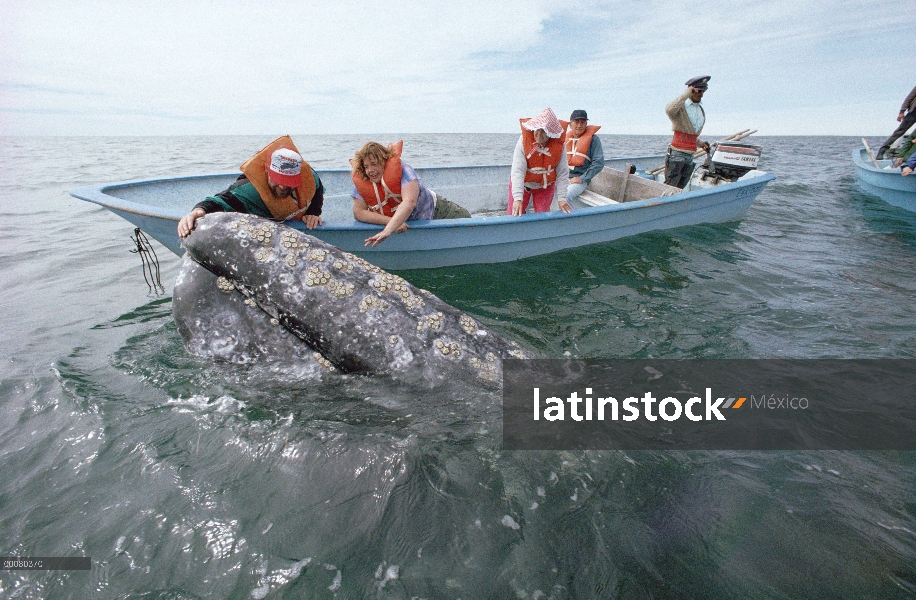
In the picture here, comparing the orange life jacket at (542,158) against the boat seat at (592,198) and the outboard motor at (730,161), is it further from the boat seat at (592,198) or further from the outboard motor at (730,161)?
the outboard motor at (730,161)

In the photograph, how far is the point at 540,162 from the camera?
281 inches

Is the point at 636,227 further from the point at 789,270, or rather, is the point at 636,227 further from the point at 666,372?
the point at 666,372

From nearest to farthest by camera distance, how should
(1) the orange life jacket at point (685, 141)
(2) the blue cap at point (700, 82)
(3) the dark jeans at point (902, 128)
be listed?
(2) the blue cap at point (700, 82)
(1) the orange life jacket at point (685, 141)
(3) the dark jeans at point (902, 128)

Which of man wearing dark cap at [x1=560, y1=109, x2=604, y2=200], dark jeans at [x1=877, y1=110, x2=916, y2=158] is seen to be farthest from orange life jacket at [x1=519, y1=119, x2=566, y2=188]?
dark jeans at [x1=877, y1=110, x2=916, y2=158]

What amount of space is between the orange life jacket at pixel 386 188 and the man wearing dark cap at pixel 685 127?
6.09 meters

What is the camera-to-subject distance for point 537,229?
22.6 feet

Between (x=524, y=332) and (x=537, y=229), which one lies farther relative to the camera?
(x=537, y=229)

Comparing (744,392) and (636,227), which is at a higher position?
(636,227)

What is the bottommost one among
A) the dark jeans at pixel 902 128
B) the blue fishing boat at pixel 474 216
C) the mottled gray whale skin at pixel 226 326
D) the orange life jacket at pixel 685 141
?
the mottled gray whale skin at pixel 226 326

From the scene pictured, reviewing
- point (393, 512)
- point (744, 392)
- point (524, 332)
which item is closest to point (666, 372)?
point (744, 392)

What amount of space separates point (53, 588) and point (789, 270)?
9210 millimetres

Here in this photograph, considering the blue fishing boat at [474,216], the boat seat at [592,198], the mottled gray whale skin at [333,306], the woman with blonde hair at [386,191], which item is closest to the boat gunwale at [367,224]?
the blue fishing boat at [474,216]

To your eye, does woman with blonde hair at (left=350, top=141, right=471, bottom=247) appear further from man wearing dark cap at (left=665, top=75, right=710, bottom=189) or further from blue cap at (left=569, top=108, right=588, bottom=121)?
man wearing dark cap at (left=665, top=75, right=710, bottom=189)

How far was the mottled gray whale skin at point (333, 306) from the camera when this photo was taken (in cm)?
325
